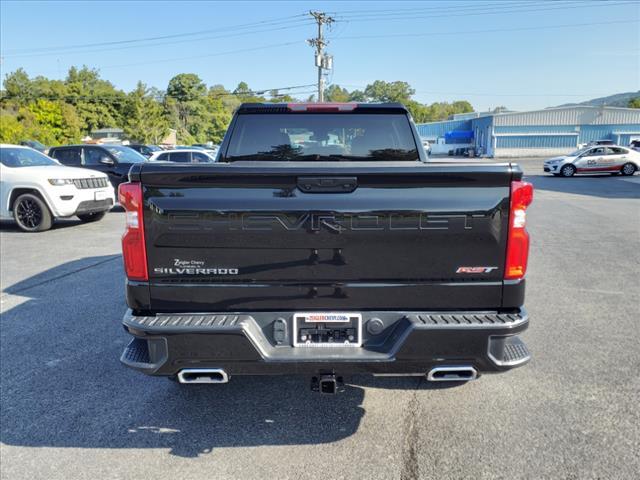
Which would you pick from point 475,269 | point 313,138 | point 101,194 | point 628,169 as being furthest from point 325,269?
point 628,169

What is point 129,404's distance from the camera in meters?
3.32

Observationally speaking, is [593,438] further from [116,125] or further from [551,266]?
[116,125]

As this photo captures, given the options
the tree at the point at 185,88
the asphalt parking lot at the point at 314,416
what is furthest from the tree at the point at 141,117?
the asphalt parking lot at the point at 314,416

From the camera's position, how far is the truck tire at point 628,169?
25.5 m

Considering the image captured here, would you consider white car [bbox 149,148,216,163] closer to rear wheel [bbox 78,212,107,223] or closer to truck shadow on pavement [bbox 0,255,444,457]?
rear wheel [bbox 78,212,107,223]

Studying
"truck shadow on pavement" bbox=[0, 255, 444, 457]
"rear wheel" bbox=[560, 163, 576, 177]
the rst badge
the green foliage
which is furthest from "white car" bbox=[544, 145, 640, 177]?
the rst badge

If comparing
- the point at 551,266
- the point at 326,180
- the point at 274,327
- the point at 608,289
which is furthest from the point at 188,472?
the point at 551,266

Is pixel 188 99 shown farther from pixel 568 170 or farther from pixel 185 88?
pixel 568 170

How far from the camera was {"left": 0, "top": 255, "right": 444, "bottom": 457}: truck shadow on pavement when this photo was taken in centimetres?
293

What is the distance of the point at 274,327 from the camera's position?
2.52 m

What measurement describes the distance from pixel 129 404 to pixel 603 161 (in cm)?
2853

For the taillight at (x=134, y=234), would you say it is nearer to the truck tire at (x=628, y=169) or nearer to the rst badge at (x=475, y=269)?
the rst badge at (x=475, y=269)

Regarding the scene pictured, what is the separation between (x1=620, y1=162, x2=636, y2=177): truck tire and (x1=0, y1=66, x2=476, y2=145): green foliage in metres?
18.6

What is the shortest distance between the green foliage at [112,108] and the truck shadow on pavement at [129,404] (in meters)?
28.2
